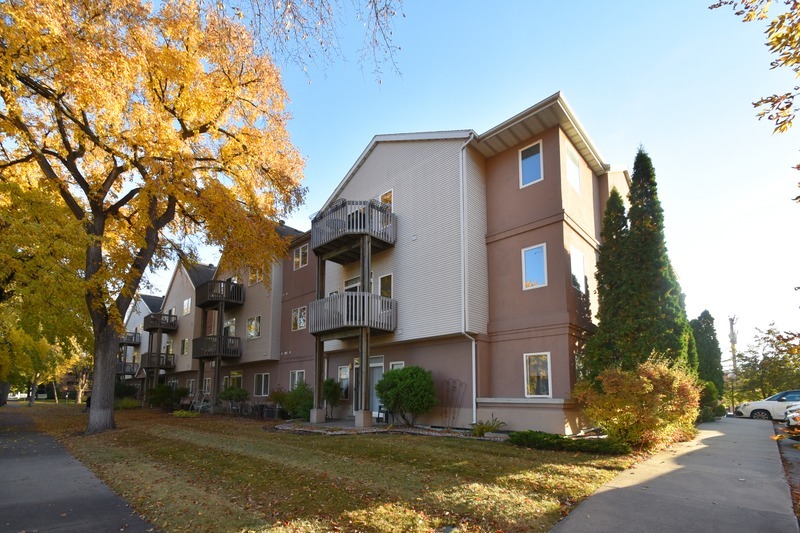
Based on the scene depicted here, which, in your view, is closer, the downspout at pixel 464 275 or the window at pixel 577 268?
the window at pixel 577 268

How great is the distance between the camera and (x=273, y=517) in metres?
5.85

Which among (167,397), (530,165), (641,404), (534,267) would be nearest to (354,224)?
(530,165)

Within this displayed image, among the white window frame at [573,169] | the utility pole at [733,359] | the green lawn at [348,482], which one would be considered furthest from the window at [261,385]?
the utility pole at [733,359]

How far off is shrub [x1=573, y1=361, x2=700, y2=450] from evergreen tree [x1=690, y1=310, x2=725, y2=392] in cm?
1449

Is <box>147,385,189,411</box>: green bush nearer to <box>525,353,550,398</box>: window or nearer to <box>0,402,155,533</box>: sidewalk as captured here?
<box>0,402,155,533</box>: sidewalk

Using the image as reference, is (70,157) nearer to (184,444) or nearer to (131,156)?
(131,156)

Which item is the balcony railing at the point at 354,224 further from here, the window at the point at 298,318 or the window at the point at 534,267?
the window at the point at 298,318

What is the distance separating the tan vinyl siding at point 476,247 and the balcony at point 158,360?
28797mm

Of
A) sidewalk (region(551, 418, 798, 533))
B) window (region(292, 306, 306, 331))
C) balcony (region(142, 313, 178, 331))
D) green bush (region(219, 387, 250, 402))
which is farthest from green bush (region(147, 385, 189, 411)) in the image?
sidewalk (region(551, 418, 798, 533))

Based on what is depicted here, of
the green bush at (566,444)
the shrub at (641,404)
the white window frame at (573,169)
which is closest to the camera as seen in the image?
the green bush at (566,444)

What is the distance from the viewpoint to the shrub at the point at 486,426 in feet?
44.9

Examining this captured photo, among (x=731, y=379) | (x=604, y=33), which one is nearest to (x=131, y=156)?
(x=604, y=33)

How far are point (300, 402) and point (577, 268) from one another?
483 inches

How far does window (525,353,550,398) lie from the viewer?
14.3 meters
